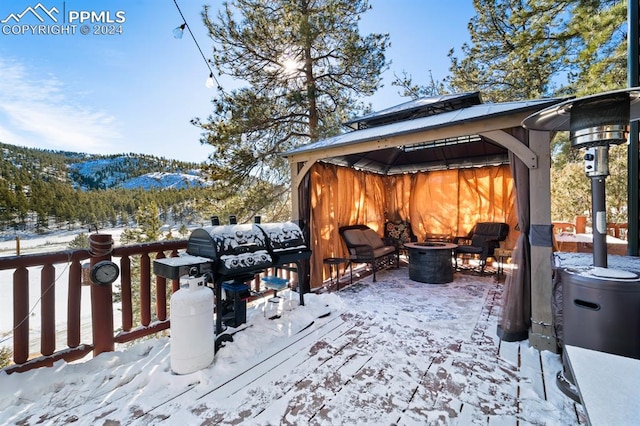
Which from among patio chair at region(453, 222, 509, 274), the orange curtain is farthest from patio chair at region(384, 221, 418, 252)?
patio chair at region(453, 222, 509, 274)

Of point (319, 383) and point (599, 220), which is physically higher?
point (599, 220)

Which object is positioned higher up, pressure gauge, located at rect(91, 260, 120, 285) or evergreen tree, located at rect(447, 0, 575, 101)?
evergreen tree, located at rect(447, 0, 575, 101)

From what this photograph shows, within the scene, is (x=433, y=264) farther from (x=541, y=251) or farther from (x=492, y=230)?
(x=541, y=251)

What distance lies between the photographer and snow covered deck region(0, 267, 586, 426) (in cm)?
175

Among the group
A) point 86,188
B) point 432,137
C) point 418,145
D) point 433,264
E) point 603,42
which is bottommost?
point 433,264

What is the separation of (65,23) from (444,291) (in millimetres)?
7095

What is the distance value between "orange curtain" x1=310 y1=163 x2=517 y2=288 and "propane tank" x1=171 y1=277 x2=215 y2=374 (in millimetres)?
2493

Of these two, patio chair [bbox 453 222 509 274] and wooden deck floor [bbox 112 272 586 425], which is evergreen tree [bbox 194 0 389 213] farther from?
wooden deck floor [bbox 112 272 586 425]

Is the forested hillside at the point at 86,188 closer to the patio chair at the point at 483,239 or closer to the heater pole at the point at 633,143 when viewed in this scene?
the heater pole at the point at 633,143

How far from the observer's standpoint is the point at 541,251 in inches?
102

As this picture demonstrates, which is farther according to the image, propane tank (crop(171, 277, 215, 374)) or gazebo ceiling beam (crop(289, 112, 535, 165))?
gazebo ceiling beam (crop(289, 112, 535, 165))

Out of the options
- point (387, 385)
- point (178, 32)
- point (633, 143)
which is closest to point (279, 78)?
point (178, 32)

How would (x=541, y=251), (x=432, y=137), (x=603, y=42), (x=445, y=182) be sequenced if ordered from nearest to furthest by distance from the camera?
(x=541, y=251)
(x=432, y=137)
(x=603, y=42)
(x=445, y=182)

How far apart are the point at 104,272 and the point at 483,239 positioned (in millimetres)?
6326
